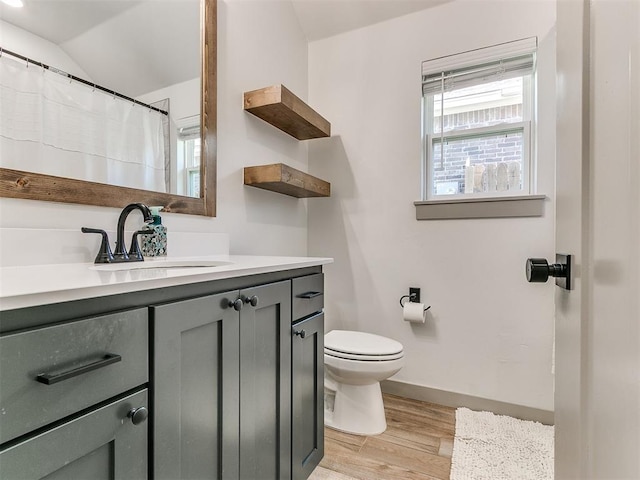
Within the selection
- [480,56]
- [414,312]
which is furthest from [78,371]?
[480,56]

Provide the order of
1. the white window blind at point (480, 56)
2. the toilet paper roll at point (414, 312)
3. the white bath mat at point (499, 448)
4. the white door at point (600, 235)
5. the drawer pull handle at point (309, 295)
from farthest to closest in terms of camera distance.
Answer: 1. the toilet paper roll at point (414, 312)
2. the white window blind at point (480, 56)
3. the white bath mat at point (499, 448)
4. the drawer pull handle at point (309, 295)
5. the white door at point (600, 235)

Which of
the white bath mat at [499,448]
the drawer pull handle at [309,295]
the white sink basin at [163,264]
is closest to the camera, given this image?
the white sink basin at [163,264]

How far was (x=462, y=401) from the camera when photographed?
201cm

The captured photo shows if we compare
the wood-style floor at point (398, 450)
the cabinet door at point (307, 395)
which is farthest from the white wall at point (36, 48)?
the wood-style floor at point (398, 450)

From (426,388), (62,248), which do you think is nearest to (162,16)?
(62,248)

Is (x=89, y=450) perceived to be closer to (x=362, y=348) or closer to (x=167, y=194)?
(x=167, y=194)

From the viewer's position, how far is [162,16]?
142cm

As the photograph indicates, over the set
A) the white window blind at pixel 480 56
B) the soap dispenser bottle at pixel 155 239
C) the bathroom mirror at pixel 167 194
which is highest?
the white window blind at pixel 480 56

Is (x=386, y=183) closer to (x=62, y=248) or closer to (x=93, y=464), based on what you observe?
(x=62, y=248)

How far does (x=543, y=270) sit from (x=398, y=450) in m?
1.40

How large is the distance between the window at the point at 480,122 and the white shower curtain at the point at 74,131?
5.35 feet

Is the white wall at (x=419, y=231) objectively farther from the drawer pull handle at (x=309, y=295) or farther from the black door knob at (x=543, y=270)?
the black door knob at (x=543, y=270)

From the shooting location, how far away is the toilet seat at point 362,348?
1.68 metres

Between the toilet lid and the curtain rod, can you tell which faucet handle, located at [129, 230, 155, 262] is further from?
the toilet lid
